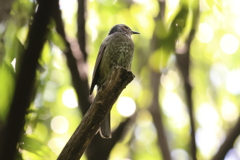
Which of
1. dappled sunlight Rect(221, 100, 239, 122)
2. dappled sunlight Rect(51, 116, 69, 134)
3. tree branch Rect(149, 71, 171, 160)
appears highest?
tree branch Rect(149, 71, 171, 160)

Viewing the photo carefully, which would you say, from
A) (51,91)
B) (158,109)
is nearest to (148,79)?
(158,109)

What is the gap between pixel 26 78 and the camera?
812 mm

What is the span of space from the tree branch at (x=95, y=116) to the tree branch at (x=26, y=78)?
1.19 m

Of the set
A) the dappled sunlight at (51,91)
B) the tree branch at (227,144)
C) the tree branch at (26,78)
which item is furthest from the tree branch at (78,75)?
the tree branch at (26,78)

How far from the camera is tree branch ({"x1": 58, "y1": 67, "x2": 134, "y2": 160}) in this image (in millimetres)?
2004

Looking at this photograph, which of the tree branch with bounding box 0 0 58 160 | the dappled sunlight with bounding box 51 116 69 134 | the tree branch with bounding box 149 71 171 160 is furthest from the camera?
the dappled sunlight with bounding box 51 116 69 134

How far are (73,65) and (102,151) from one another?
919mm

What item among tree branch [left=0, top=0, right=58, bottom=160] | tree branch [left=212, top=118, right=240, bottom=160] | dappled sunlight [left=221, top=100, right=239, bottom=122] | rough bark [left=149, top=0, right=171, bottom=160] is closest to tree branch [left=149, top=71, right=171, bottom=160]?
rough bark [left=149, top=0, right=171, bottom=160]

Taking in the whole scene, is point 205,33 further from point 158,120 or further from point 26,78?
point 26,78

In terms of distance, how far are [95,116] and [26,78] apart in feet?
4.46

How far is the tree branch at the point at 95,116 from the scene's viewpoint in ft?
6.57

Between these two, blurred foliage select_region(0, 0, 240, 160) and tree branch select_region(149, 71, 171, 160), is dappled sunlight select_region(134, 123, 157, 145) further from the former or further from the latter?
tree branch select_region(149, 71, 171, 160)

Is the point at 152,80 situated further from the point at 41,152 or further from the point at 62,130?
the point at 62,130

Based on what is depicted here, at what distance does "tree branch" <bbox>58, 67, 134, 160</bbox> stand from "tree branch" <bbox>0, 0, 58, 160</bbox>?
3.90 feet
